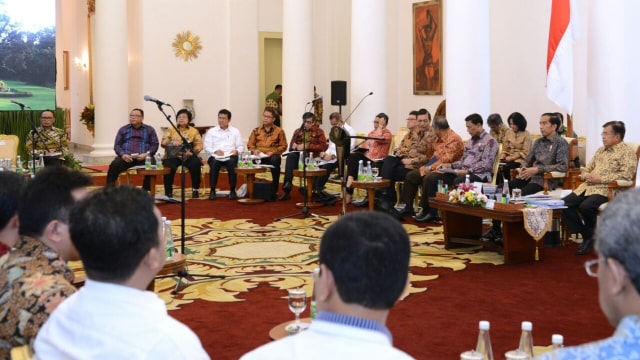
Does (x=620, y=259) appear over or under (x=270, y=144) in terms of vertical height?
under

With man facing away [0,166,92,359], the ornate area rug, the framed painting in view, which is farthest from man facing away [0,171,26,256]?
the framed painting

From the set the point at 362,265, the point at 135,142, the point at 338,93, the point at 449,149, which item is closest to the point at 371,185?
the point at 449,149

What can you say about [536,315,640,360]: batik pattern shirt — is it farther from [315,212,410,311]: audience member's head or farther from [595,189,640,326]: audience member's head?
[315,212,410,311]: audience member's head

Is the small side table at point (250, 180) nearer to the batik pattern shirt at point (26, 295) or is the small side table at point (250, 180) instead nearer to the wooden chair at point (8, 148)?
the wooden chair at point (8, 148)

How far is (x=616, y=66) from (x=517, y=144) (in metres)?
2.38

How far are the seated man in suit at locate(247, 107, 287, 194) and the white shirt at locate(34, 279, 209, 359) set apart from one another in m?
10.7

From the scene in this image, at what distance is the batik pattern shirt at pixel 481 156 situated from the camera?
10.0 meters

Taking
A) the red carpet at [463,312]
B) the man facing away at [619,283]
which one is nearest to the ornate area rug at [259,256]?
the red carpet at [463,312]

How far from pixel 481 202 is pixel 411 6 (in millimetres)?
10773

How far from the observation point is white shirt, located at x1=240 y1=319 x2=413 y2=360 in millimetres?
1863

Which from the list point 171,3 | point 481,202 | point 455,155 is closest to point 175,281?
point 481,202

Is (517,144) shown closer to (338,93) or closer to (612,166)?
(612,166)

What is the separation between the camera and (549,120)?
9.72m

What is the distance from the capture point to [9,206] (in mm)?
3150
